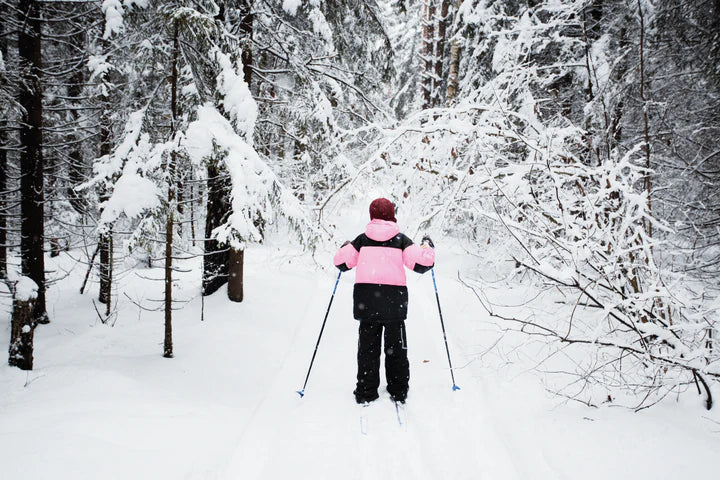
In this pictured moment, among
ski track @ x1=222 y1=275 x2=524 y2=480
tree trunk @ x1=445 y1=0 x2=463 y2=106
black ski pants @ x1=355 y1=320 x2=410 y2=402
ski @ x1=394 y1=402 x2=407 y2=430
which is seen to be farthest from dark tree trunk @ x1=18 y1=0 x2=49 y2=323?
tree trunk @ x1=445 y1=0 x2=463 y2=106

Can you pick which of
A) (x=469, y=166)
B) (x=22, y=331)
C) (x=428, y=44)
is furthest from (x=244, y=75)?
(x=428, y=44)

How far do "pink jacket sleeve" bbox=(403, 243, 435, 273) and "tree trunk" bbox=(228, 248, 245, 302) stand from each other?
181 inches

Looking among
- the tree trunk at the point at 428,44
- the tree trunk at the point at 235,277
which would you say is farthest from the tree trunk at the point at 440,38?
the tree trunk at the point at 235,277

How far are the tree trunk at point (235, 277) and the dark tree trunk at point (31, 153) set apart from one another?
3333 mm

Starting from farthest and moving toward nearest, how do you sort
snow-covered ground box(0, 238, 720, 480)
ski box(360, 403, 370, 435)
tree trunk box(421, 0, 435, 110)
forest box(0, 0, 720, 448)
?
tree trunk box(421, 0, 435, 110), ski box(360, 403, 370, 435), forest box(0, 0, 720, 448), snow-covered ground box(0, 238, 720, 480)

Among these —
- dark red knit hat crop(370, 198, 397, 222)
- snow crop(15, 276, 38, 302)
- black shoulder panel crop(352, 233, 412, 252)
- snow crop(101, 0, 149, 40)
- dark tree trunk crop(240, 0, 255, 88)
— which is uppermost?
dark tree trunk crop(240, 0, 255, 88)

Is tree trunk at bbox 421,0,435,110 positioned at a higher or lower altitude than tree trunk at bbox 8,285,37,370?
higher

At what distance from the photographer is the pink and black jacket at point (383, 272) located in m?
3.86

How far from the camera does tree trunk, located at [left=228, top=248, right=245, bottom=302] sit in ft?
23.7

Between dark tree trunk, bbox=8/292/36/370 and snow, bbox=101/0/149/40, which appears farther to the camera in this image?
dark tree trunk, bbox=8/292/36/370

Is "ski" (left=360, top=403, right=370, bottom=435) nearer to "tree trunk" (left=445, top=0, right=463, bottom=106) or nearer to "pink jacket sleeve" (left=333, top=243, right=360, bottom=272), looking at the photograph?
"pink jacket sleeve" (left=333, top=243, right=360, bottom=272)

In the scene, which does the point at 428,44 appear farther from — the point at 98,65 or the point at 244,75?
the point at 98,65

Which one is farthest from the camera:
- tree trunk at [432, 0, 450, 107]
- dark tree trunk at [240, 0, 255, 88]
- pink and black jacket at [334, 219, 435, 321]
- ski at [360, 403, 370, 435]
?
tree trunk at [432, 0, 450, 107]


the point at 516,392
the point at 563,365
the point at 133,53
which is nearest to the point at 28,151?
the point at 133,53
